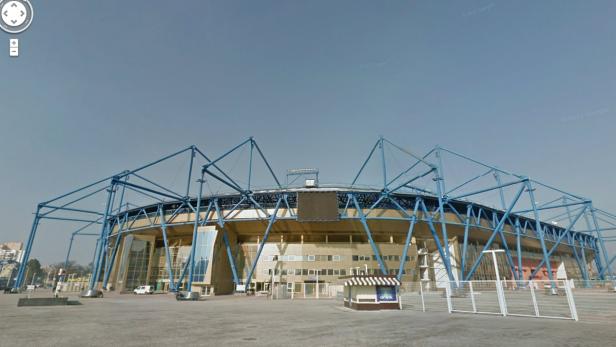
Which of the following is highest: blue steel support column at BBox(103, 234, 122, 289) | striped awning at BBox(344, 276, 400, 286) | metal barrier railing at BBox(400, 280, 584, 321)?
blue steel support column at BBox(103, 234, 122, 289)

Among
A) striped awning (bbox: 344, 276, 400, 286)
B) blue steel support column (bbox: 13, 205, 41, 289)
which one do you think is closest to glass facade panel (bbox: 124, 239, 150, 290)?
blue steel support column (bbox: 13, 205, 41, 289)

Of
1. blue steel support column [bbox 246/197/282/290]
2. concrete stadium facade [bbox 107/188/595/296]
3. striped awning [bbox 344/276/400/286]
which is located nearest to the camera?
striped awning [bbox 344/276/400/286]

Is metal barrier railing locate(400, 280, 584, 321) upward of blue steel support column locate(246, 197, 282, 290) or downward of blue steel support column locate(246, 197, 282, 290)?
downward

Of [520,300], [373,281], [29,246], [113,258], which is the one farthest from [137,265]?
[520,300]

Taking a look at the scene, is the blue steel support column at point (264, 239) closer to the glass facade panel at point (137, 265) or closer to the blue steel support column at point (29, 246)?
the glass facade panel at point (137, 265)

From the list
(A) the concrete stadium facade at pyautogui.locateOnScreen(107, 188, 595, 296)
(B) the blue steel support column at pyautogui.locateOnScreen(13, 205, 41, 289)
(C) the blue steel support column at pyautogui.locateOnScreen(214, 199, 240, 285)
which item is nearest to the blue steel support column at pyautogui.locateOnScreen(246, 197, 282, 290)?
(A) the concrete stadium facade at pyautogui.locateOnScreen(107, 188, 595, 296)

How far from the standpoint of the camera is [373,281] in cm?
2002

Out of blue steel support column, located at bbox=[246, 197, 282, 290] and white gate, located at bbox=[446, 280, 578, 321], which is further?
blue steel support column, located at bbox=[246, 197, 282, 290]

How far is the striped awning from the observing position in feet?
65.3

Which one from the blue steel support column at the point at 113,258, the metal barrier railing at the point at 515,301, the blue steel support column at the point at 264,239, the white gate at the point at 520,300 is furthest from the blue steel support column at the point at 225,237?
the white gate at the point at 520,300

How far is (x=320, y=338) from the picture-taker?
8836 mm

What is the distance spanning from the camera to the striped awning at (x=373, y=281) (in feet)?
65.3

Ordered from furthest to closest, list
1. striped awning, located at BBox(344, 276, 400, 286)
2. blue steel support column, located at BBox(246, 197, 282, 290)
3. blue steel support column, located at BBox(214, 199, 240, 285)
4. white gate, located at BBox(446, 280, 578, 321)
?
blue steel support column, located at BBox(214, 199, 240, 285), blue steel support column, located at BBox(246, 197, 282, 290), striped awning, located at BBox(344, 276, 400, 286), white gate, located at BBox(446, 280, 578, 321)

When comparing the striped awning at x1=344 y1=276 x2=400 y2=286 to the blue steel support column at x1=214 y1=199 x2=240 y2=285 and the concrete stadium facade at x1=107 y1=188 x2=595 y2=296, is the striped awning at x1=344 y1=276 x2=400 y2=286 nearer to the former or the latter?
the concrete stadium facade at x1=107 y1=188 x2=595 y2=296
